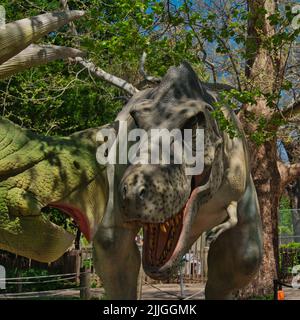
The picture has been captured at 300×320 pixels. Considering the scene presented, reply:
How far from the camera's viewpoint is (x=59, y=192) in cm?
203

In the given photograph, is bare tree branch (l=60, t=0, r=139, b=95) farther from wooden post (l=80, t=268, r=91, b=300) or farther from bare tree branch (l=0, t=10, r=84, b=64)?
bare tree branch (l=0, t=10, r=84, b=64)

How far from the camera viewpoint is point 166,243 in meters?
3.10

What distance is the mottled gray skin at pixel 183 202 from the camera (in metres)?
2.88

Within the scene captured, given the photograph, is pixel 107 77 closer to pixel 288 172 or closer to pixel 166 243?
pixel 288 172

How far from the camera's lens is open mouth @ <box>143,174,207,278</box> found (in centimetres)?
301

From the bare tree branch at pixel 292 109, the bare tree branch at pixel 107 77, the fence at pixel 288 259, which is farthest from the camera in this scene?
the fence at pixel 288 259

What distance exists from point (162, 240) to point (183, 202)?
242 mm

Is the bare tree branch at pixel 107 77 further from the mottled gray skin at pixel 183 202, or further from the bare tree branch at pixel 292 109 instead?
the mottled gray skin at pixel 183 202

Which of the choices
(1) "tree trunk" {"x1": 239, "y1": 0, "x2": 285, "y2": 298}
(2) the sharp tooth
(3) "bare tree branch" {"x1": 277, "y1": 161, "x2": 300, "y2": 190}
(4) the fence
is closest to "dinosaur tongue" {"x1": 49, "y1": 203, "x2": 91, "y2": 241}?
(2) the sharp tooth

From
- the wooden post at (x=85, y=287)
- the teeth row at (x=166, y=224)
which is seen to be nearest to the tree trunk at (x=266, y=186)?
the wooden post at (x=85, y=287)

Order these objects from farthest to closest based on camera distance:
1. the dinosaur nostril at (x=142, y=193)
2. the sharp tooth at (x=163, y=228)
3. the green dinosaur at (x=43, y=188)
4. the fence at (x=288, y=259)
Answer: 1. the fence at (x=288, y=259)
2. the sharp tooth at (x=163, y=228)
3. the dinosaur nostril at (x=142, y=193)
4. the green dinosaur at (x=43, y=188)

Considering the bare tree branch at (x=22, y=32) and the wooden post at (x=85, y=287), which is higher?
the bare tree branch at (x=22, y=32)

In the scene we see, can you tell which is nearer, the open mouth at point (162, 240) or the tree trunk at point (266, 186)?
the open mouth at point (162, 240)
